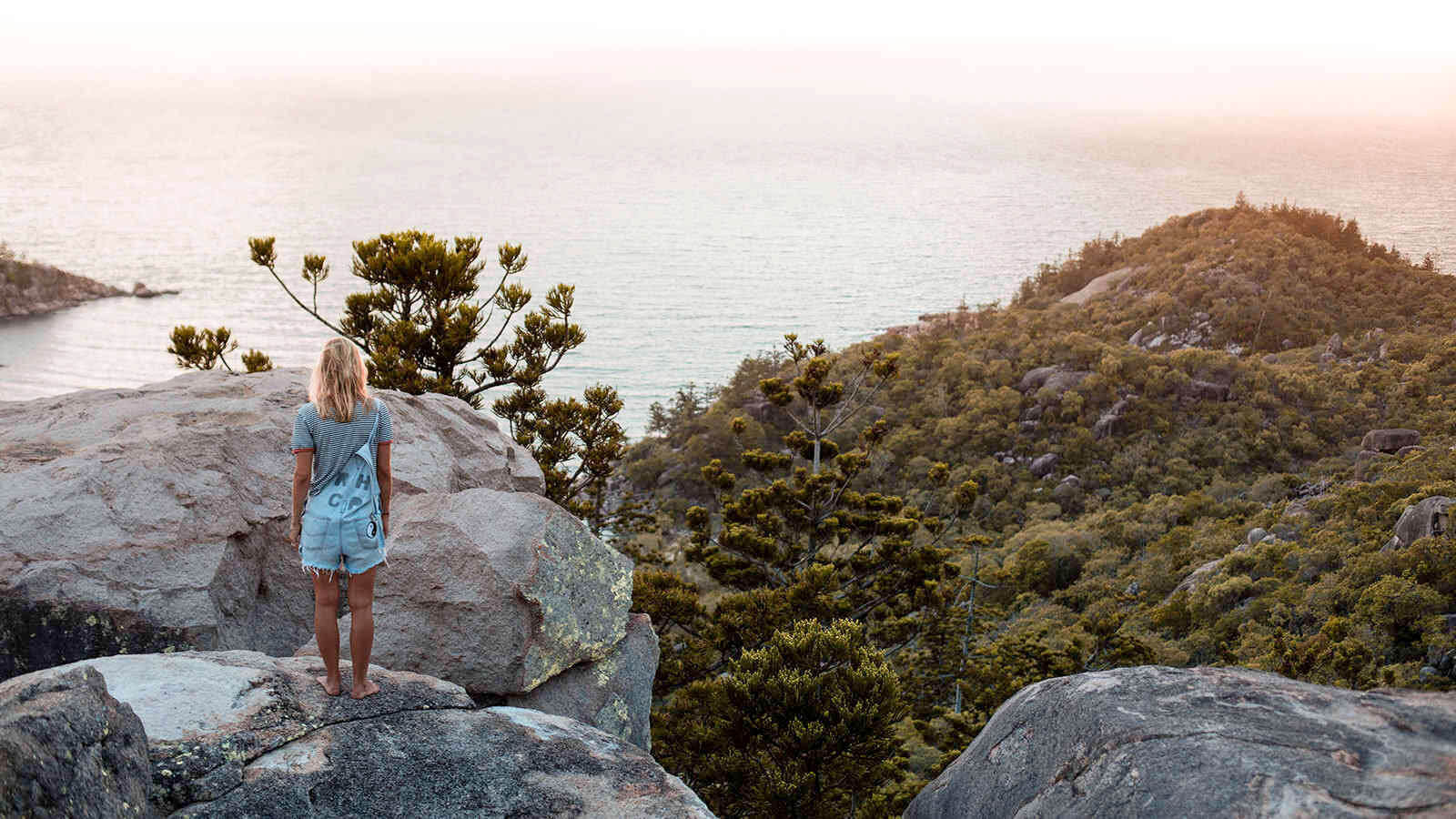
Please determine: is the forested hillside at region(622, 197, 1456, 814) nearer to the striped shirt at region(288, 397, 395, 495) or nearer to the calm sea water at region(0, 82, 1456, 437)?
the striped shirt at region(288, 397, 395, 495)

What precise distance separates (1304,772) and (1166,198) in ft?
384

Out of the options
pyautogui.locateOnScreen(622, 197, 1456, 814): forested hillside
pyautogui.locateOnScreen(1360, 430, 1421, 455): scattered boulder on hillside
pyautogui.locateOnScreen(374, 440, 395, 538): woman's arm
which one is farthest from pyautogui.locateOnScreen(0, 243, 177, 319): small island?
pyautogui.locateOnScreen(374, 440, 395, 538): woman's arm

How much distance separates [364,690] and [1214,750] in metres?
4.80

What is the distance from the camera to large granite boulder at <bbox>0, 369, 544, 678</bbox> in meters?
7.64

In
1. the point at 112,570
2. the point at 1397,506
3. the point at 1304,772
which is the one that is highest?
the point at 1304,772

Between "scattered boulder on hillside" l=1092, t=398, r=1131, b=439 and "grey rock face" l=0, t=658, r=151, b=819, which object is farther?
"scattered boulder on hillside" l=1092, t=398, r=1131, b=439

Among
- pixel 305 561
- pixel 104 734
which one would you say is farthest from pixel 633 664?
pixel 104 734

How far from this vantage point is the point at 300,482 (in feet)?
19.9

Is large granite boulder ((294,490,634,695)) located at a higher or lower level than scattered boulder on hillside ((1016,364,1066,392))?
higher

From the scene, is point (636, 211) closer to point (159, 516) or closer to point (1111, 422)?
point (1111, 422)

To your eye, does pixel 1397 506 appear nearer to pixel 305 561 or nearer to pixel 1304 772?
pixel 1304 772

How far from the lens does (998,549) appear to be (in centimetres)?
3303

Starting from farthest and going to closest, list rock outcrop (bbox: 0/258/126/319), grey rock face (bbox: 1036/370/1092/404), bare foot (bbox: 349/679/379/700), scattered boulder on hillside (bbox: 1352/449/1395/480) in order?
rock outcrop (bbox: 0/258/126/319), grey rock face (bbox: 1036/370/1092/404), scattered boulder on hillside (bbox: 1352/449/1395/480), bare foot (bbox: 349/679/379/700)

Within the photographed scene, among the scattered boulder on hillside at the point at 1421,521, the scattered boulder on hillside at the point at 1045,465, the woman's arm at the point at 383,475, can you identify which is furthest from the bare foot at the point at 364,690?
the scattered boulder on hillside at the point at 1045,465
